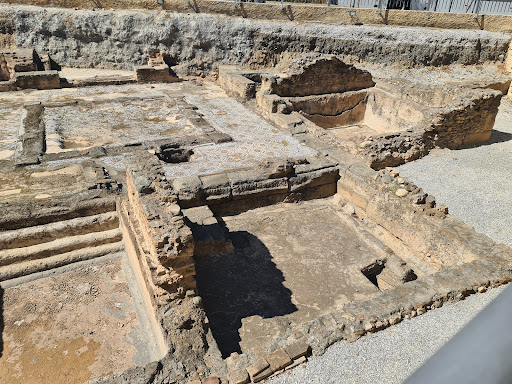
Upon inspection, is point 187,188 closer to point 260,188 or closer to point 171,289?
point 260,188

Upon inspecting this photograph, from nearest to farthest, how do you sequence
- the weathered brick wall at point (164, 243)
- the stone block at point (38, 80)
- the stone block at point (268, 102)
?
the weathered brick wall at point (164, 243), the stone block at point (268, 102), the stone block at point (38, 80)

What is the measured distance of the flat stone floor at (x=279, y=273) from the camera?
5.03 meters

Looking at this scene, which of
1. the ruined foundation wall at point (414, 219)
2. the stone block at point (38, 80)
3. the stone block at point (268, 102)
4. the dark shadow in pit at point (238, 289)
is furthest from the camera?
the stone block at point (38, 80)

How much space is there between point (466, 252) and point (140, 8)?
15.9m

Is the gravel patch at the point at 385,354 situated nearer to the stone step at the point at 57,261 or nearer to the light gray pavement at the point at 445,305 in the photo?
the light gray pavement at the point at 445,305

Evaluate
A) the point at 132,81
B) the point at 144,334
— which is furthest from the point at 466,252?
the point at 132,81

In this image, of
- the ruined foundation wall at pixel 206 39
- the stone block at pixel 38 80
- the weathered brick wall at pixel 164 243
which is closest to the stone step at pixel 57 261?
the weathered brick wall at pixel 164 243

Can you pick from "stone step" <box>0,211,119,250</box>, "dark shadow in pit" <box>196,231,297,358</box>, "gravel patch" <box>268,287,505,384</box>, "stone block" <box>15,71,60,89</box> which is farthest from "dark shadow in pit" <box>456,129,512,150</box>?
"stone block" <box>15,71,60,89</box>

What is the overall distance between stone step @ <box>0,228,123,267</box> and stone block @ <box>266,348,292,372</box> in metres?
3.71

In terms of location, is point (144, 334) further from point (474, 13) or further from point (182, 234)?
point (474, 13)

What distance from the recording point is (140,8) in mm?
16531

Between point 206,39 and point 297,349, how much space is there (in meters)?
14.9

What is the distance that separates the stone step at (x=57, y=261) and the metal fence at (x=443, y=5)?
17.2 metres

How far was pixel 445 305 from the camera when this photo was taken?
15.4 ft
